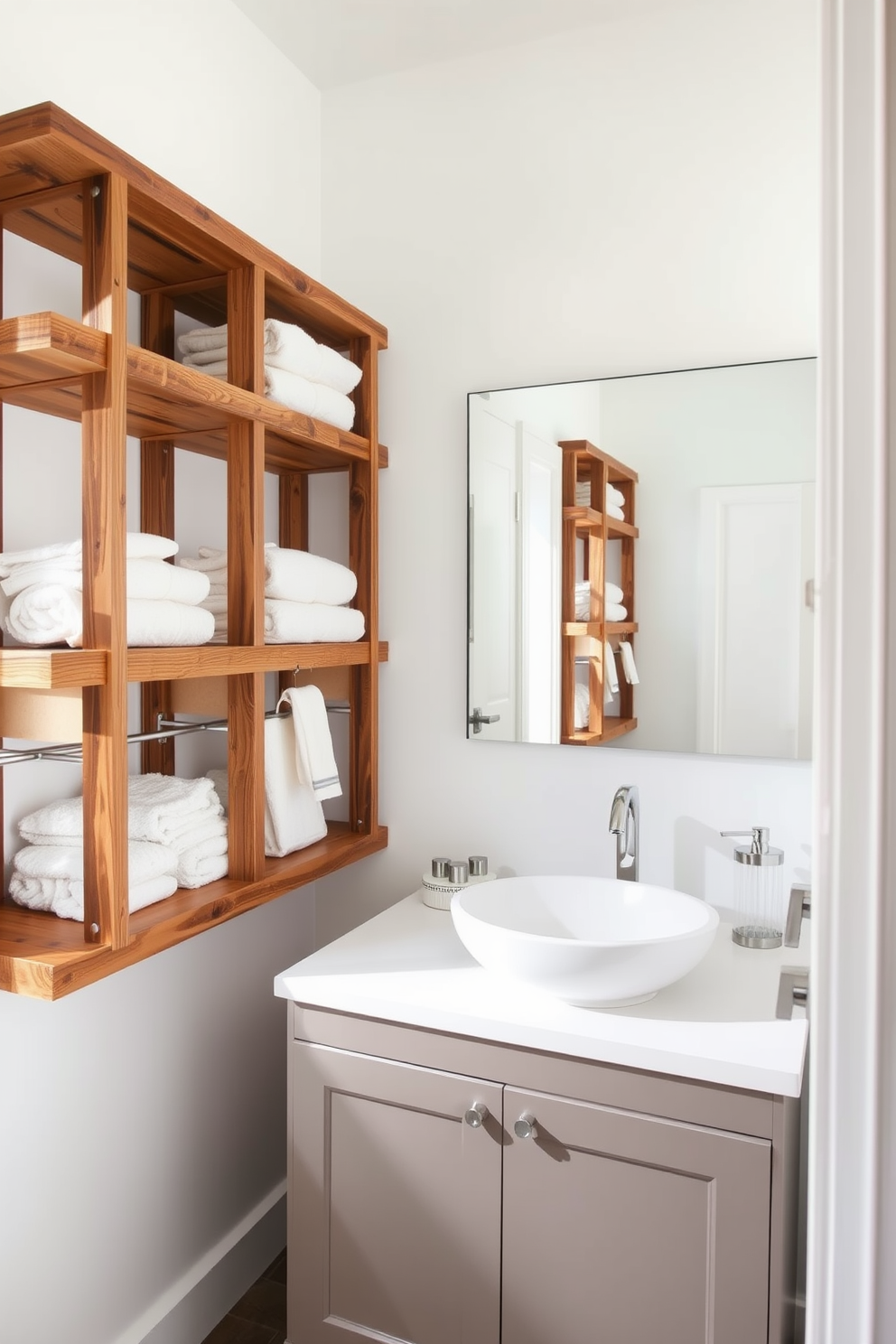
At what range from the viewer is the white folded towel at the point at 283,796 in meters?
1.73

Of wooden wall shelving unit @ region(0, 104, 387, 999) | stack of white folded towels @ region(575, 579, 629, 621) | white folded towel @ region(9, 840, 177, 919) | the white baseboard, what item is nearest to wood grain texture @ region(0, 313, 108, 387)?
wooden wall shelving unit @ region(0, 104, 387, 999)

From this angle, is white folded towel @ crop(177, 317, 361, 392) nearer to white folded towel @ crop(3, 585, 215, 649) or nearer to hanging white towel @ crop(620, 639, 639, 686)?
white folded towel @ crop(3, 585, 215, 649)

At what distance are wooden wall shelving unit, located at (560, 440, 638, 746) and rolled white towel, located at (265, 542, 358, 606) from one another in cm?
46

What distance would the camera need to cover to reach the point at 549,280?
189 cm

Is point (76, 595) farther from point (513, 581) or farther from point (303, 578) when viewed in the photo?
point (513, 581)

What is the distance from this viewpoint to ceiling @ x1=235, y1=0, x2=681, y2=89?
5.86ft

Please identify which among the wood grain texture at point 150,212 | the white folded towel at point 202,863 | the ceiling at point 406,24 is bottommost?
the white folded towel at point 202,863

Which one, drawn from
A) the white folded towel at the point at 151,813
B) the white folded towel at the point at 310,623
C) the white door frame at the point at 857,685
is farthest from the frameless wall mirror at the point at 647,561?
the white door frame at the point at 857,685

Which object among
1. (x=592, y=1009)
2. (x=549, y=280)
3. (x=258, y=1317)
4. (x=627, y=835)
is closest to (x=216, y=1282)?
(x=258, y=1317)

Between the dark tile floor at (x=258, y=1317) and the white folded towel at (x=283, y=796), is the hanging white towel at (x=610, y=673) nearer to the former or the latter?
the white folded towel at (x=283, y=796)

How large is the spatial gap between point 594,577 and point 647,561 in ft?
0.36

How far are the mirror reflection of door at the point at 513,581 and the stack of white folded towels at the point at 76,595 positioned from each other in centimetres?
70

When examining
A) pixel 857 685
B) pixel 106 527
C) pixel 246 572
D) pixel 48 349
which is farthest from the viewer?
pixel 246 572

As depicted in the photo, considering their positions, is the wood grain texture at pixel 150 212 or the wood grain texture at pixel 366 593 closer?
the wood grain texture at pixel 150 212
